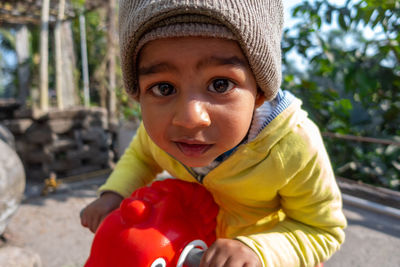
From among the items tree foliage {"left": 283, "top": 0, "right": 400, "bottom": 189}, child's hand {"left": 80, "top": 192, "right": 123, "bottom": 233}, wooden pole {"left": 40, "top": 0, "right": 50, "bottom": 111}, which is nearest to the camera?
child's hand {"left": 80, "top": 192, "right": 123, "bottom": 233}

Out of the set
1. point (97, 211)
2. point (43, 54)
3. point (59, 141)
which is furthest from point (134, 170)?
point (43, 54)

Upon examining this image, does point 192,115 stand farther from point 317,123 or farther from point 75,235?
point 317,123

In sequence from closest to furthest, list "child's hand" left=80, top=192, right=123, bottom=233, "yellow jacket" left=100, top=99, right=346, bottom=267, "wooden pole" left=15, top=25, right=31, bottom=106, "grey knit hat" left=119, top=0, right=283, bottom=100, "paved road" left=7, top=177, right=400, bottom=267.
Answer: "grey knit hat" left=119, top=0, right=283, bottom=100
"yellow jacket" left=100, top=99, right=346, bottom=267
"child's hand" left=80, top=192, right=123, bottom=233
"paved road" left=7, top=177, right=400, bottom=267
"wooden pole" left=15, top=25, right=31, bottom=106

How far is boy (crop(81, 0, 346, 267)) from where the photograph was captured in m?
0.76

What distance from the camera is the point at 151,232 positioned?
0.80 metres

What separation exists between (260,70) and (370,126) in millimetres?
3014

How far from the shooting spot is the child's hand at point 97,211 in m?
1.13

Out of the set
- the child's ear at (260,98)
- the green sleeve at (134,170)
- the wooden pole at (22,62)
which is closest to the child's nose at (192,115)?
the child's ear at (260,98)

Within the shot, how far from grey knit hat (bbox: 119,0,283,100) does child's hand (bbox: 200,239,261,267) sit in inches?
17.2

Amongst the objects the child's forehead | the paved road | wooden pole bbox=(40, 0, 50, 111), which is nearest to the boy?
the child's forehead

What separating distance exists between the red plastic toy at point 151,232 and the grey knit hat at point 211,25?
382 mm

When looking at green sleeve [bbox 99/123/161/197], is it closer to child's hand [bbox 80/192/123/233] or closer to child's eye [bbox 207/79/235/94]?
child's hand [bbox 80/192/123/233]

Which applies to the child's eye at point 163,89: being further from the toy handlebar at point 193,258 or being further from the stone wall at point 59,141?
the stone wall at point 59,141

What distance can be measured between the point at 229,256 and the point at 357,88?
109 inches
